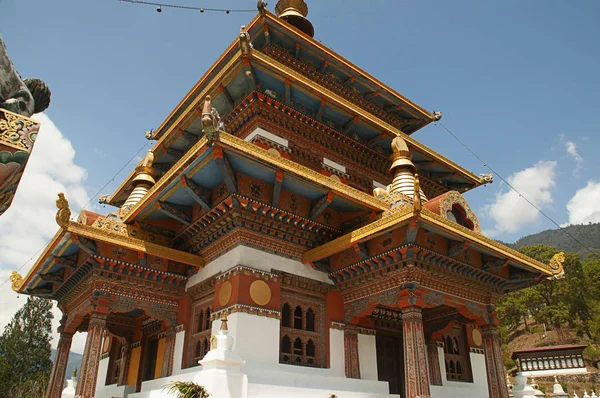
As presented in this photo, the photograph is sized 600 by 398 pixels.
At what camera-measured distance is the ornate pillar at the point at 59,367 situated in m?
12.1

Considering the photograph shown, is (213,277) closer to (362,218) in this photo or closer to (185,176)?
(185,176)

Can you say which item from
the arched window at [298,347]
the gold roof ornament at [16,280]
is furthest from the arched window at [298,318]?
the gold roof ornament at [16,280]

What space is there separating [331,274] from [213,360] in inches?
186

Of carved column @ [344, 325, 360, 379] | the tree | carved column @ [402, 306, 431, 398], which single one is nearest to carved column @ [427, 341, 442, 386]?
carved column @ [344, 325, 360, 379]

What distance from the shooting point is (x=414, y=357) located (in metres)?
9.88

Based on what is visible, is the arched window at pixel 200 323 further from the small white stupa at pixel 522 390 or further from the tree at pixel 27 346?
the tree at pixel 27 346

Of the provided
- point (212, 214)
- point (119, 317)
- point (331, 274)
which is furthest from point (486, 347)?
point (119, 317)

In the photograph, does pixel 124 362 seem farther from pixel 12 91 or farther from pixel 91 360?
pixel 12 91

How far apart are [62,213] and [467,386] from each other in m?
12.8

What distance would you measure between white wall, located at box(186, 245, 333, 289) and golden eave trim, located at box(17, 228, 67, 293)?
359 cm

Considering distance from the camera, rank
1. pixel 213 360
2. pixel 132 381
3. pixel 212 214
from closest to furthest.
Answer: pixel 213 360 → pixel 212 214 → pixel 132 381

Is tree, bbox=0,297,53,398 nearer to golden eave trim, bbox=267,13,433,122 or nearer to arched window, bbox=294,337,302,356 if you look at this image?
arched window, bbox=294,337,302,356

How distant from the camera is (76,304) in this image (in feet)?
41.8

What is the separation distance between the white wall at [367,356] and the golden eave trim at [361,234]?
8.67 feet
